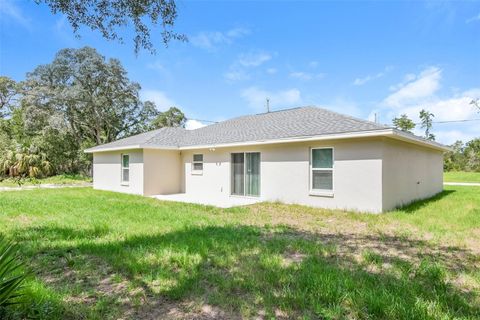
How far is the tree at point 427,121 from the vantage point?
38.5 metres

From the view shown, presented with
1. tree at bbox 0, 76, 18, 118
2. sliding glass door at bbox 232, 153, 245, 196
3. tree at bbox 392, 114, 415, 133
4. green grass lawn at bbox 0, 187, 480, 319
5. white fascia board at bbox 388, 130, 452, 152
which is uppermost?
tree at bbox 0, 76, 18, 118

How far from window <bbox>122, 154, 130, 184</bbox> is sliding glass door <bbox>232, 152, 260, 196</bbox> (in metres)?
6.39

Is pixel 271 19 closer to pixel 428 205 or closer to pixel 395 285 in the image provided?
pixel 428 205

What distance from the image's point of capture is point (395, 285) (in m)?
3.61

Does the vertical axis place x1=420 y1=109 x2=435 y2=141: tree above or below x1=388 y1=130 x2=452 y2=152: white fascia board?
above

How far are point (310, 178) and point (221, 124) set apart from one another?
8.76m

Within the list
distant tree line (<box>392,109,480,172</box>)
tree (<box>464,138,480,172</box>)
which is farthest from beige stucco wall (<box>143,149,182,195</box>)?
tree (<box>464,138,480,172</box>)

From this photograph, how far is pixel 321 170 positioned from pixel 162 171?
8.51 metres

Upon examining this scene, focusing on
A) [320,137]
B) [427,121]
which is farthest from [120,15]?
[427,121]

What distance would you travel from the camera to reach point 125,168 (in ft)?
52.2

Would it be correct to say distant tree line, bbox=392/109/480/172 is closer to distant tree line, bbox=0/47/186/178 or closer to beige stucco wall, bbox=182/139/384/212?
beige stucco wall, bbox=182/139/384/212

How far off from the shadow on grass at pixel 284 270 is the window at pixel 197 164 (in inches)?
326

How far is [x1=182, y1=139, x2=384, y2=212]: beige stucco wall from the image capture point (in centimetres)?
897

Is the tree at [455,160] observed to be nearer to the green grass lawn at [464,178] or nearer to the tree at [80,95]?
the green grass lawn at [464,178]
